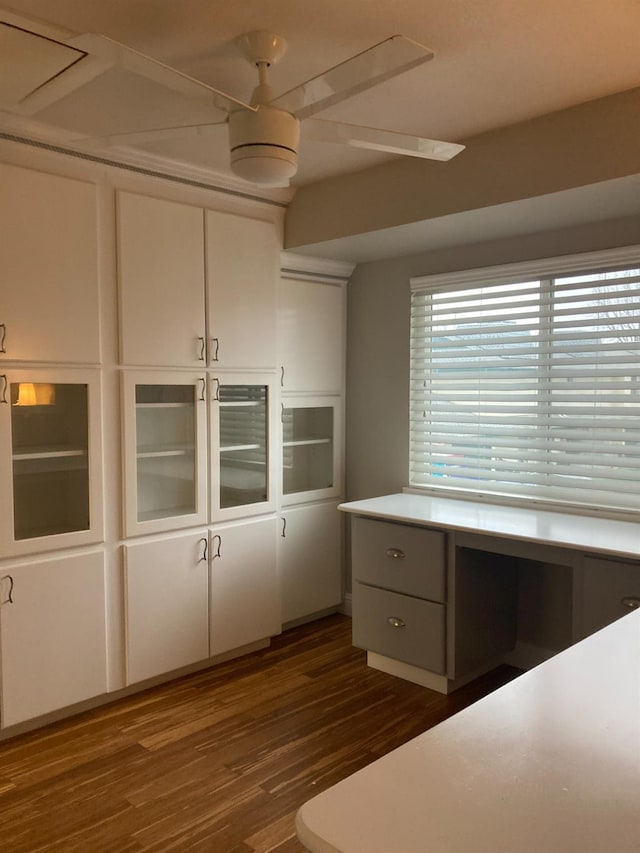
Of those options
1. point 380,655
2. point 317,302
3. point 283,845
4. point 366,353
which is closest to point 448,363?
point 366,353

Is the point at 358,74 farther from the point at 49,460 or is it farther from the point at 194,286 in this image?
the point at 49,460

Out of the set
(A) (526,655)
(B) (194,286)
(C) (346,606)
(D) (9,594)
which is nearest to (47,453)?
(D) (9,594)

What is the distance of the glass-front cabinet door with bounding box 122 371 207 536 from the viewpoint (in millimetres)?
3104

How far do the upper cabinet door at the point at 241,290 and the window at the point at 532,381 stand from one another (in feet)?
2.71

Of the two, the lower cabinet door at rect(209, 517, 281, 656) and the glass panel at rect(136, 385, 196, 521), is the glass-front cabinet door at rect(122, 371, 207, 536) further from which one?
the lower cabinet door at rect(209, 517, 281, 656)

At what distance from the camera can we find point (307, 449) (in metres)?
4.16

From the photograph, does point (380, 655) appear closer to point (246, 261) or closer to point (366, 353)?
point (366, 353)

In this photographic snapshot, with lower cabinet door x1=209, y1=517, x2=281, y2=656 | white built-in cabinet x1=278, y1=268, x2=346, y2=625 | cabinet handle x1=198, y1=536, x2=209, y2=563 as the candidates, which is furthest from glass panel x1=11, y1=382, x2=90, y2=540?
white built-in cabinet x1=278, y1=268, x2=346, y2=625

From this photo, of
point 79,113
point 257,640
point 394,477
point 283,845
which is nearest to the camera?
point 283,845

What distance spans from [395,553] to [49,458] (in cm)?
161

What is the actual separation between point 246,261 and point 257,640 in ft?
6.53

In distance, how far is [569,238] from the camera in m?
3.24

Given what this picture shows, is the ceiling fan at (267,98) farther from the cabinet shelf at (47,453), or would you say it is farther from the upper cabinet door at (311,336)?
the upper cabinet door at (311,336)

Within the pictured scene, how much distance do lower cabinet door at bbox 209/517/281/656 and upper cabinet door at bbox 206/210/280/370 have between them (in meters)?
A: 0.86
